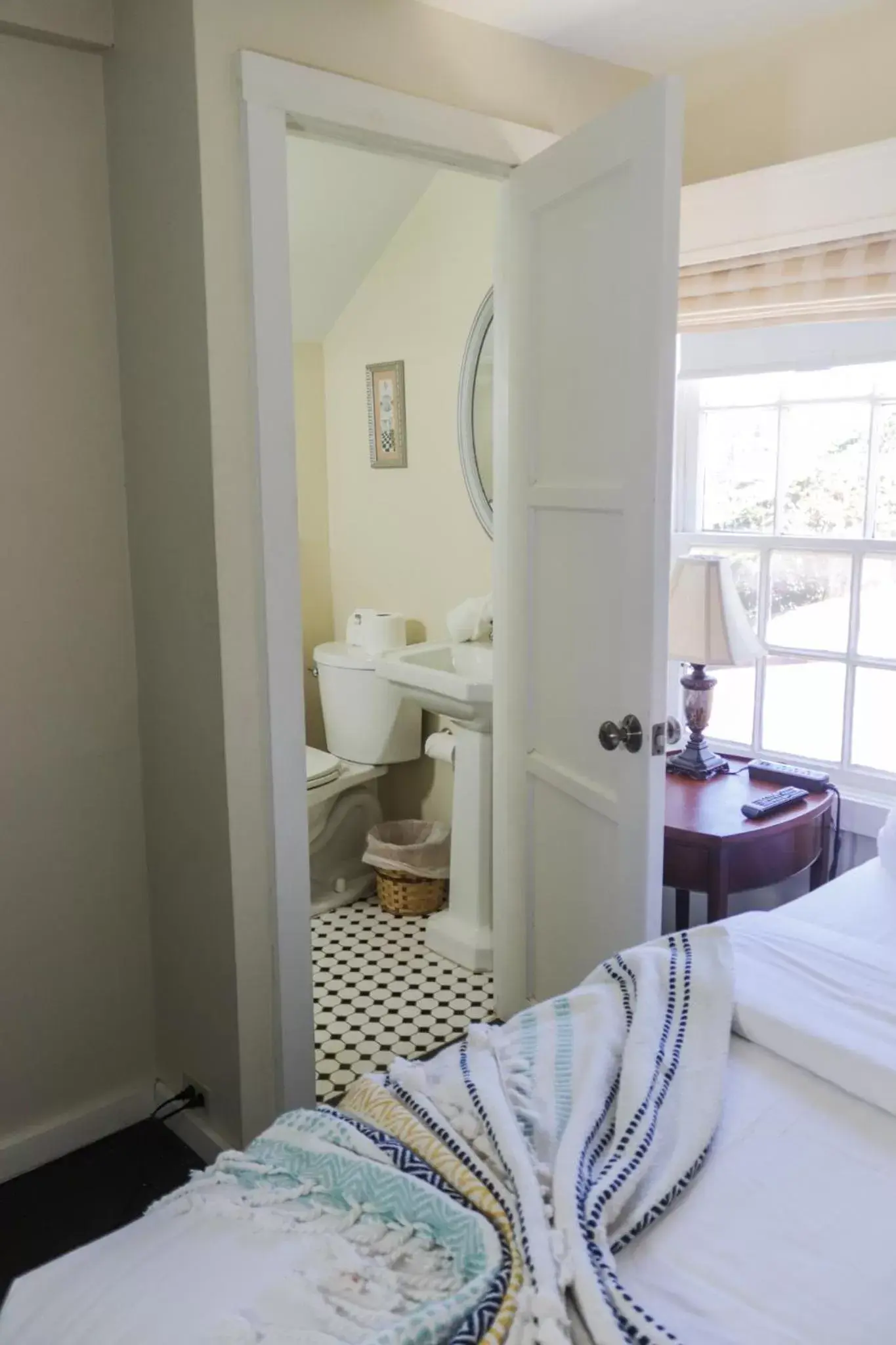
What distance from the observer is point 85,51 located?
6.77 ft

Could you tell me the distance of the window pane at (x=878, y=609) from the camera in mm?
2719

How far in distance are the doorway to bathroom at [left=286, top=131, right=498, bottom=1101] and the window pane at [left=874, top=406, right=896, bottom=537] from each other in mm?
1142

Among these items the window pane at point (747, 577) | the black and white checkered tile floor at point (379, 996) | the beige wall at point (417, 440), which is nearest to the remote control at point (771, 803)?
the window pane at point (747, 577)

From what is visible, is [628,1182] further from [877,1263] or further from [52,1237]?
[52,1237]

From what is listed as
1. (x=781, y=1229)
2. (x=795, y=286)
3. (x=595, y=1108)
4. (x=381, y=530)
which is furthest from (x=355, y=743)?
(x=781, y=1229)

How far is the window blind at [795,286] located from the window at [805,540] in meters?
0.26

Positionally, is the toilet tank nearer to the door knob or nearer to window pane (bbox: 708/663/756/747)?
window pane (bbox: 708/663/756/747)

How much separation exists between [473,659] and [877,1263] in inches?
87.8

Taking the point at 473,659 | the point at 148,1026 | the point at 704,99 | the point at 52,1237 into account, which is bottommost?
the point at 52,1237

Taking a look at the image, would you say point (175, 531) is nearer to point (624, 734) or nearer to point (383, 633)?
point (624, 734)

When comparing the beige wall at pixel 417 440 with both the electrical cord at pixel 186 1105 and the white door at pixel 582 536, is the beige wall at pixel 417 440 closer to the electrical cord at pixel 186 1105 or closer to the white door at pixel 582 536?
the white door at pixel 582 536

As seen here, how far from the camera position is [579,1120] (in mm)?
1237

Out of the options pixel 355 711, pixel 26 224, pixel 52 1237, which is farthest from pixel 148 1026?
pixel 26 224

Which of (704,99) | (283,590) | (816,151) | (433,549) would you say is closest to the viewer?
(283,590)
